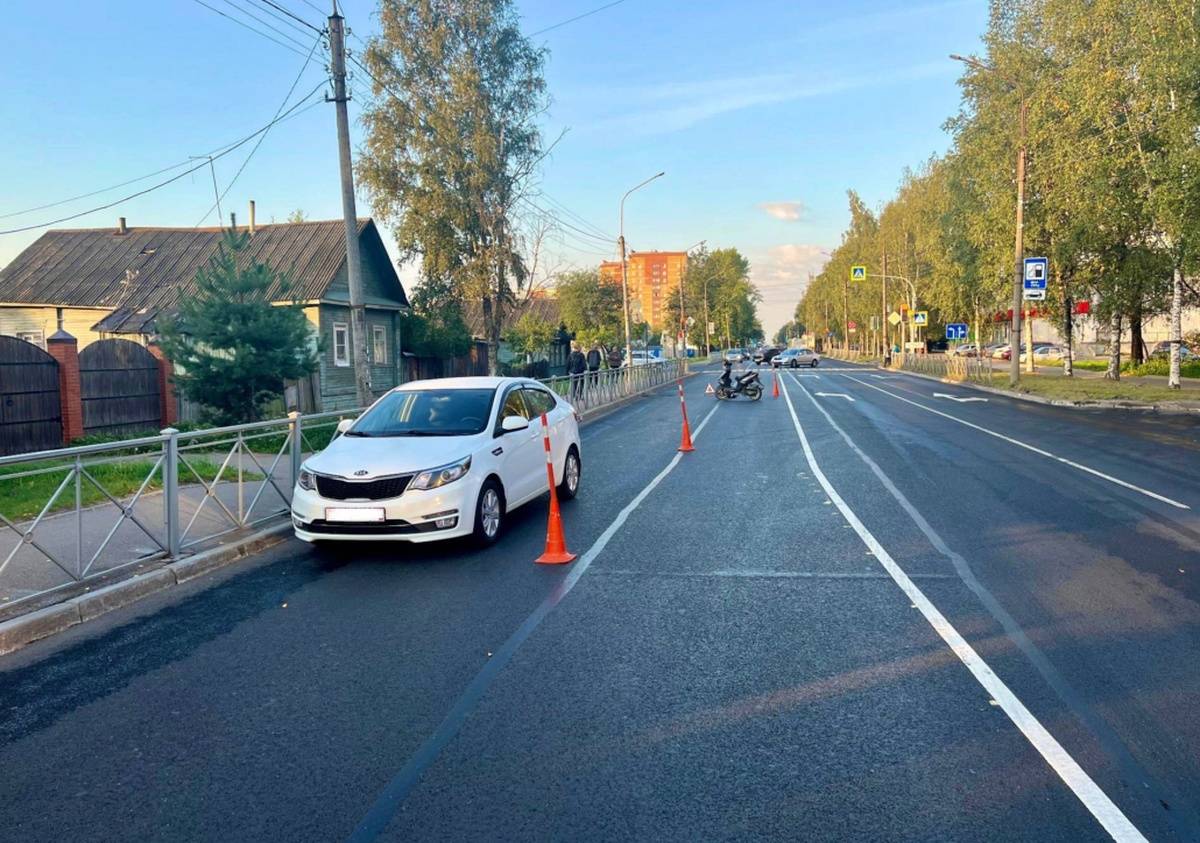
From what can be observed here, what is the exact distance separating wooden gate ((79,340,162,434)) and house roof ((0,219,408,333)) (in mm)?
9047

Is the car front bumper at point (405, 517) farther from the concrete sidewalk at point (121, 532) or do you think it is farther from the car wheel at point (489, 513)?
the concrete sidewalk at point (121, 532)

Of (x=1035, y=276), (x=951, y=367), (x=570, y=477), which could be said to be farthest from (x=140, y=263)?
(x=951, y=367)

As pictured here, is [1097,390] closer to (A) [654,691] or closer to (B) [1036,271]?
(B) [1036,271]

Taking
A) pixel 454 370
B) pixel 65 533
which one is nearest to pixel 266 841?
pixel 65 533

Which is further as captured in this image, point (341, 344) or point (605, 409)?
point (341, 344)

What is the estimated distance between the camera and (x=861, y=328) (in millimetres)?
92188

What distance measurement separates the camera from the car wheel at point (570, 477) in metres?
10.7

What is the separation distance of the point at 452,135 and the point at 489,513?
24.0 m

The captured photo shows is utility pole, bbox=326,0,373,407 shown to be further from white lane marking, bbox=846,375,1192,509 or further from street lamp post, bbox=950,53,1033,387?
street lamp post, bbox=950,53,1033,387

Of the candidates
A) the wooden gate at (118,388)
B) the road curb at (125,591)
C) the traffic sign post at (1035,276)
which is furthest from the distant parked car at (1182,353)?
the road curb at (125,591)

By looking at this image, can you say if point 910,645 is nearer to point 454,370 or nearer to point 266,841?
point 266,841

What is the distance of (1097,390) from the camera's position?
2781 cm

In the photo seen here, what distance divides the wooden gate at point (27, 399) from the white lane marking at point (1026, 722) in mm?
14485

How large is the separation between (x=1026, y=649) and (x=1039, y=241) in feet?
107
